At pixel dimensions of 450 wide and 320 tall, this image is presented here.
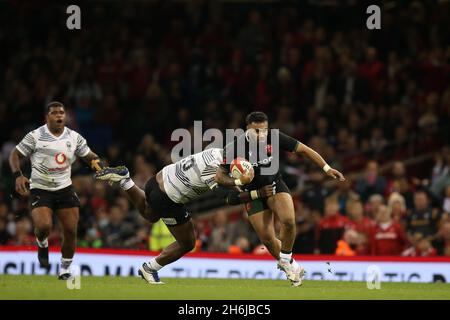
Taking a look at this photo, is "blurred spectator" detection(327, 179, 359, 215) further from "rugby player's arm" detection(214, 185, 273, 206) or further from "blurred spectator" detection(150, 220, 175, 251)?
"rugby player's arm" detection(214, 185, 273, 206)

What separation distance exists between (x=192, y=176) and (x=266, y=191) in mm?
1023

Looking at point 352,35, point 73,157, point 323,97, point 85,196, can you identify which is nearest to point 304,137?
point 323,97

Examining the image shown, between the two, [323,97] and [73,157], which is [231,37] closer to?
[323,97]

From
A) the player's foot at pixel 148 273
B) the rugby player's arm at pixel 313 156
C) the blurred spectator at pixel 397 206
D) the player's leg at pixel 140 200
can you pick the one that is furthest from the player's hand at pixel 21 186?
the blurred spectator at pixel 397 206

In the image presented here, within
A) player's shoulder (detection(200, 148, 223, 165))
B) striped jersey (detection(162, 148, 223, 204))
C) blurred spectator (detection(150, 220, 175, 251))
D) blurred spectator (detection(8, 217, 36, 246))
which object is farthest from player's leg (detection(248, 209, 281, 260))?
blurred spectator (detection(8, 217, 36, 246))

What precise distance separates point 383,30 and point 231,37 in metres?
4.03

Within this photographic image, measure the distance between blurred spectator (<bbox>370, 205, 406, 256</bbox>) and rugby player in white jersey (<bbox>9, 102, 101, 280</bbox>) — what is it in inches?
227

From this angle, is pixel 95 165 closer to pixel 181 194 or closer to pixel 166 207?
pixel 166 207

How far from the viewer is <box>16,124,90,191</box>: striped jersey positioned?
592 inches

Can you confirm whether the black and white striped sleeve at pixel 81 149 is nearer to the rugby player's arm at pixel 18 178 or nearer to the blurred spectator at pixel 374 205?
the rugby player's arm at pixel 18 178

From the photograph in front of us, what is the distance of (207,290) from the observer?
13.8 metres

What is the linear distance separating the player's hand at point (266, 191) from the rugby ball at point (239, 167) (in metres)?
0.63

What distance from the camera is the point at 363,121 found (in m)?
22.1

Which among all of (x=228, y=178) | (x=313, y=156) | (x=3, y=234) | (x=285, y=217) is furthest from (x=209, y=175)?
(x=3, y=234)
